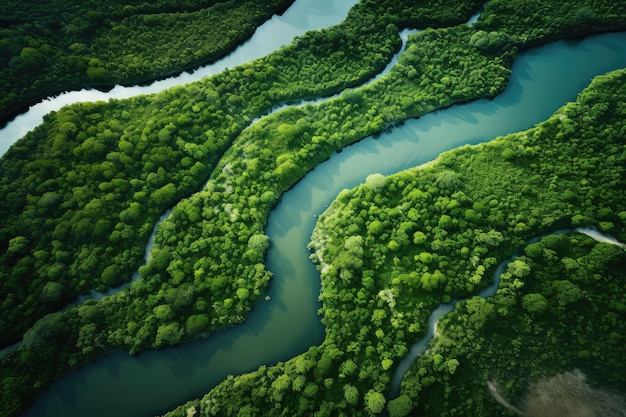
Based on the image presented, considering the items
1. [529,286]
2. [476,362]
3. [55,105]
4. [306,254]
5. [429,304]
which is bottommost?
[476,362]

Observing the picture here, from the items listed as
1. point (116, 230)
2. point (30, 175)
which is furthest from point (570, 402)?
point (30, 175)

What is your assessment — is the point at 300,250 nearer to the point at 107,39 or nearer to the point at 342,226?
the point at 342,226

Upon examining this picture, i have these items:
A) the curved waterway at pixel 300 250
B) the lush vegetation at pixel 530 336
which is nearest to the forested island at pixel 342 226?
the lush vegetation at pixel 530 336

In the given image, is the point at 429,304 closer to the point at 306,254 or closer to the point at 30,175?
the point at 306,254

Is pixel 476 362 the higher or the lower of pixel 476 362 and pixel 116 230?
the lower

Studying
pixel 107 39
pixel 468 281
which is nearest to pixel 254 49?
pixel 107 39

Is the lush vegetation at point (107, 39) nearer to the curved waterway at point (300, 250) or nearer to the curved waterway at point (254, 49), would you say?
the curved waterway at point (254, 49)
